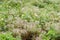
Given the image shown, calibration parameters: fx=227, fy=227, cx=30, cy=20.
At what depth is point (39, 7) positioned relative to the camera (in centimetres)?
856

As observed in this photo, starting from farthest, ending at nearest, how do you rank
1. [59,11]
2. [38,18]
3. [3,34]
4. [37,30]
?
[59,11], [38,18], [37,30], [3,34]

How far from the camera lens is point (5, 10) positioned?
304 inches

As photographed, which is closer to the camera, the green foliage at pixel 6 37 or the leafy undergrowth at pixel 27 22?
the green foliage at pixel 6 37

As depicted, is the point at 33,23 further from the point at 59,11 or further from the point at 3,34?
the point at 59,11

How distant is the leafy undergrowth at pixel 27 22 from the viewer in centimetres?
610

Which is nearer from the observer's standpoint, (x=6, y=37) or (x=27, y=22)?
(x=6, y=37)

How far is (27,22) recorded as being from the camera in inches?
260

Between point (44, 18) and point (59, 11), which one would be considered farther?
point (59, 11)

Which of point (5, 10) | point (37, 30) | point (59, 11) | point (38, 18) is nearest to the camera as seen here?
point (37, 30)

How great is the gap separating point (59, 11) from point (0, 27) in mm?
2709

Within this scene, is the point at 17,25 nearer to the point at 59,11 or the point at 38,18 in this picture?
the point at 38,18

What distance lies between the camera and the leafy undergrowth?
20.0 feet

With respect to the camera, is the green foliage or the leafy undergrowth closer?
the green foliage

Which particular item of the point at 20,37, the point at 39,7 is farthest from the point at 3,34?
the point at 39,7
